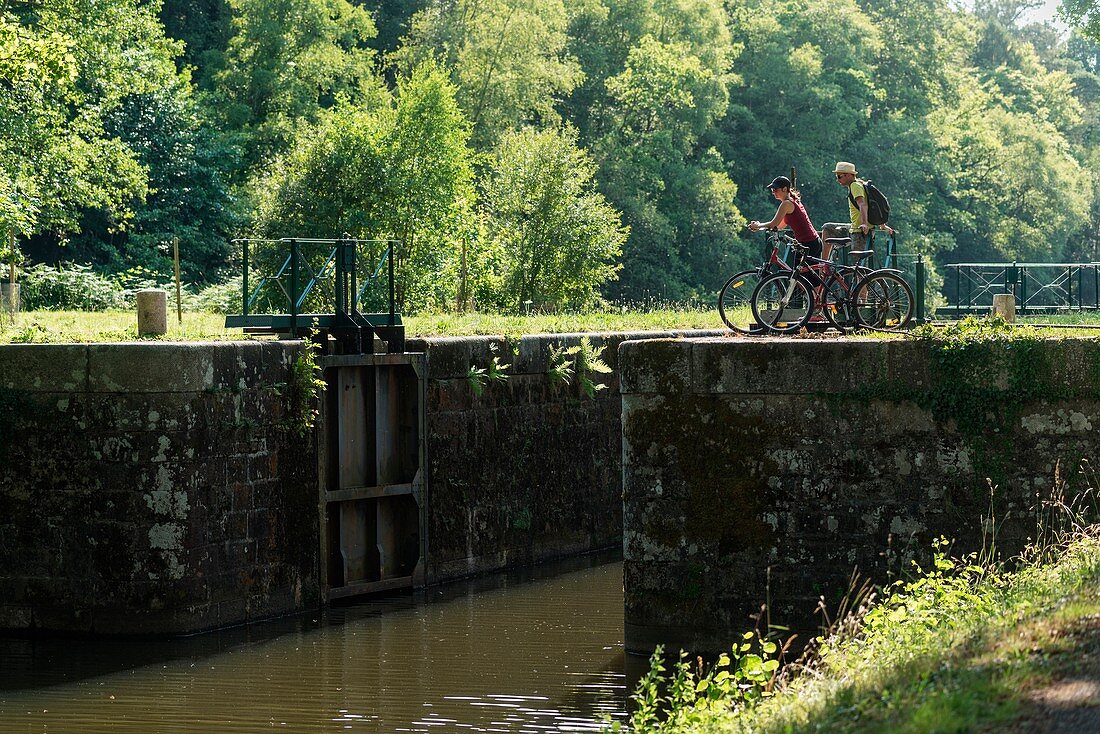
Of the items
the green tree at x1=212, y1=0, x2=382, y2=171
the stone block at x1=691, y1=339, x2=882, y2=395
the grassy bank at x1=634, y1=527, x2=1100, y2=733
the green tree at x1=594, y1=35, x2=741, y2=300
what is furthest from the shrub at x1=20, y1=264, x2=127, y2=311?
the grassy bank at x1=634, y1=527, x2=1100, y2=733

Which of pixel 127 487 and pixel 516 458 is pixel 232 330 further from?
pixel 516 458

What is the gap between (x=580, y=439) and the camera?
19406 mm

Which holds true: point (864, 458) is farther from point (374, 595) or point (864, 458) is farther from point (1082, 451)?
point (374, 595)

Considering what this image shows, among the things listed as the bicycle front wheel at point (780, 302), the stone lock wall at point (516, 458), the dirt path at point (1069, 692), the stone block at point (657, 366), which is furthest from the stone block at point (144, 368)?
the dirt path at point (1069, 692)

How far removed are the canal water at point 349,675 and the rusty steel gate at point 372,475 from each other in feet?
2.09

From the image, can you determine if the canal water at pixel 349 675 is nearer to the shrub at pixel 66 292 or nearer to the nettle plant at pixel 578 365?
the nettle plant at pixel 578 365

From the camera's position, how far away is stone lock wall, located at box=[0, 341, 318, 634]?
13633mm

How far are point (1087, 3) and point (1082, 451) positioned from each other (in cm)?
2920

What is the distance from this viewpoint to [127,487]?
13.7 m

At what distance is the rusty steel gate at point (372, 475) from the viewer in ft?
51.9

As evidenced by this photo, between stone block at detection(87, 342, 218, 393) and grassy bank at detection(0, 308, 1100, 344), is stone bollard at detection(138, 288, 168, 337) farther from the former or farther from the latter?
stone block at detection(87, 342, 218, 393)

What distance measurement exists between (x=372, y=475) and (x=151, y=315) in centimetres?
296

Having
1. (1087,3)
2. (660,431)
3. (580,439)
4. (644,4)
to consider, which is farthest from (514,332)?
(644,4)

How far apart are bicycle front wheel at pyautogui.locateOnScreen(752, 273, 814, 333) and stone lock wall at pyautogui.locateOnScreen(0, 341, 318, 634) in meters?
4.55
